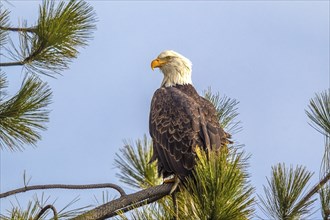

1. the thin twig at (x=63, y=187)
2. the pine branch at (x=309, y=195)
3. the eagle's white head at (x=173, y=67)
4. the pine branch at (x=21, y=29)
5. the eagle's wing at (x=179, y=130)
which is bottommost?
the pine branch at (x=309, y=195)

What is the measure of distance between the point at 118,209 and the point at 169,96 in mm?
1588

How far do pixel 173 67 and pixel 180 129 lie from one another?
1106 mm

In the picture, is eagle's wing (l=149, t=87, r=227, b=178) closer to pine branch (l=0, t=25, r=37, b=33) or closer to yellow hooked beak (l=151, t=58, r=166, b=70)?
yellow hooked beak (l=151, t=58, r=166, b=70)

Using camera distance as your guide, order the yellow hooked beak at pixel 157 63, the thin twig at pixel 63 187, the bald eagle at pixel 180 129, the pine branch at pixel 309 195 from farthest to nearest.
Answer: the yellow hooked beak at pixel 157 63
the bald eagle at pixel 180 129
the thin twig at pixel 63 187
the pine branch at pixel 309 195

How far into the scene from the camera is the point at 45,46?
6.37 m

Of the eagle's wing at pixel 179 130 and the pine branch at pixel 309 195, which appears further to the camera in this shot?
the eagle's wing at pixel 179 130

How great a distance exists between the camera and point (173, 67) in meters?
6.55

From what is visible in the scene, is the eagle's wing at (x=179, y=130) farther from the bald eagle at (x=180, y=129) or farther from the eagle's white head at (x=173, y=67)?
the eagle's white head at (x=173, y=67)

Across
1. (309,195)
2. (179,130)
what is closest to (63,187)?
(179,130)

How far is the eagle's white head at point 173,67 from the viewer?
6.54 metres

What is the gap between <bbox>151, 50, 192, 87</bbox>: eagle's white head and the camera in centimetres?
654

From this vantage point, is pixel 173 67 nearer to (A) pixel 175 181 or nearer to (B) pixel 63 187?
(A) pixel 175 181

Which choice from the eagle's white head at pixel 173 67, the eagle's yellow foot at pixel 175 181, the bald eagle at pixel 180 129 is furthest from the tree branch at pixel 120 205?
the eagle's white head at pixel 173 67

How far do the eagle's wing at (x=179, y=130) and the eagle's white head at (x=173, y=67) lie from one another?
1.68 ft
